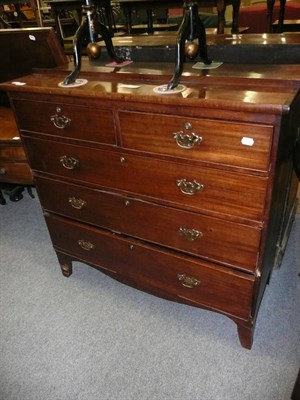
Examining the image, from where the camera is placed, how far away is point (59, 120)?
3.86 feet

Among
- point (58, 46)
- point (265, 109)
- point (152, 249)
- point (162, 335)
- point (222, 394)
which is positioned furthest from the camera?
point (58, 46)

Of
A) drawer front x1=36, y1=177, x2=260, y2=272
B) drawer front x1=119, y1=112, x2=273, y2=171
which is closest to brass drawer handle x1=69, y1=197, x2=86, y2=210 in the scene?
drawer front x1=36, y1=177, x2=260, y2=272

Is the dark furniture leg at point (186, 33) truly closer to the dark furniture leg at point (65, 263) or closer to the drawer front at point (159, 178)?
the drawer front at point (159, 178)

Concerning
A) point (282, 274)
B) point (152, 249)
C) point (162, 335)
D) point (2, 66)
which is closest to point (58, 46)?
point (2, 66)

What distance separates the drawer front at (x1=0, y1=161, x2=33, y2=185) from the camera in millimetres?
1860

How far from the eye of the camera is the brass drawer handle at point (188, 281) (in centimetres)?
125

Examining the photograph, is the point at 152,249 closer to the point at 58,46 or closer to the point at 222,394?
the point at 222,394

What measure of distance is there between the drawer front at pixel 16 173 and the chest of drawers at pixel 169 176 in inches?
18.0

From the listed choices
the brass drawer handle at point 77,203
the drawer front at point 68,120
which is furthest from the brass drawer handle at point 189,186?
the brass drawer handle at point 77,203

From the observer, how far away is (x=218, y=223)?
3.48 ft

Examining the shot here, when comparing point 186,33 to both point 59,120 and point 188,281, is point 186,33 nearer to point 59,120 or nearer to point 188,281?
point 59,120

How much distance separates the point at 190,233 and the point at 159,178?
0.23 metres

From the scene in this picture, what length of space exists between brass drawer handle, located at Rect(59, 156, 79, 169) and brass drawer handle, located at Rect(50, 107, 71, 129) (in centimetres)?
13

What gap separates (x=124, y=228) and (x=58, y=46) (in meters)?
0.98
